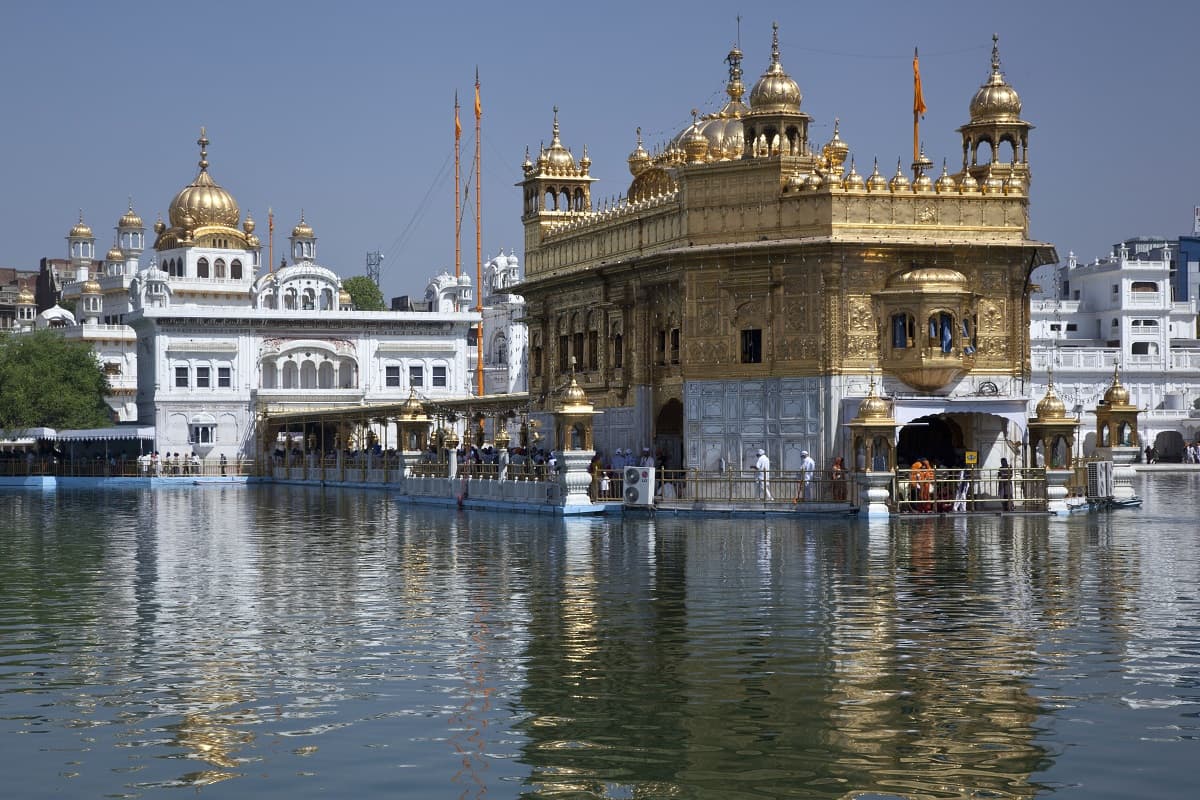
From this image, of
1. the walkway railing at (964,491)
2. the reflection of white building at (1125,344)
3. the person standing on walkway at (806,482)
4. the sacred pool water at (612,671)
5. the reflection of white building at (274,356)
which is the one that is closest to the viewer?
the sacred pool water at (612,671)

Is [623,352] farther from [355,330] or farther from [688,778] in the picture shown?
[355,330]

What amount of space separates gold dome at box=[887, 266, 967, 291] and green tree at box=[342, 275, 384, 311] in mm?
78297

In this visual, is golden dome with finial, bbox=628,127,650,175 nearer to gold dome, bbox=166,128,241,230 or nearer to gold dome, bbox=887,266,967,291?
gold dome, bbox=887,266,967,291

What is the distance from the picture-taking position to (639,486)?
3491cm

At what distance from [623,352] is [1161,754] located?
31.2 m

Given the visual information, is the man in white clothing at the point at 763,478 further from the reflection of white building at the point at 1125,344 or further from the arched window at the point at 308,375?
the arched window at the point at 308,375

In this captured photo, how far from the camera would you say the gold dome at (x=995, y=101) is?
3991cm

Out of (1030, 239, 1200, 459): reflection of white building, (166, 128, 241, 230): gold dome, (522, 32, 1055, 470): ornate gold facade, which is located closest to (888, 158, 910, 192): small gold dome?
(522, 32, 1055, 470): ornate gold facade

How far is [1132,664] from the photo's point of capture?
46.4 ft

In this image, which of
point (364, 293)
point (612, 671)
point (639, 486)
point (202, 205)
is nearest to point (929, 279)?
point (639, 486)

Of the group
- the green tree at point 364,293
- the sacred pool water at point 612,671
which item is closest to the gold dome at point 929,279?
the sacred pool water at point 612,671

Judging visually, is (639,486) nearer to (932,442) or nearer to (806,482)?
(806,482)

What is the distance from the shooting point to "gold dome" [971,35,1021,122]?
39906 millimetres

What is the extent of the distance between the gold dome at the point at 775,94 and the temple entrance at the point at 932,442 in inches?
302
